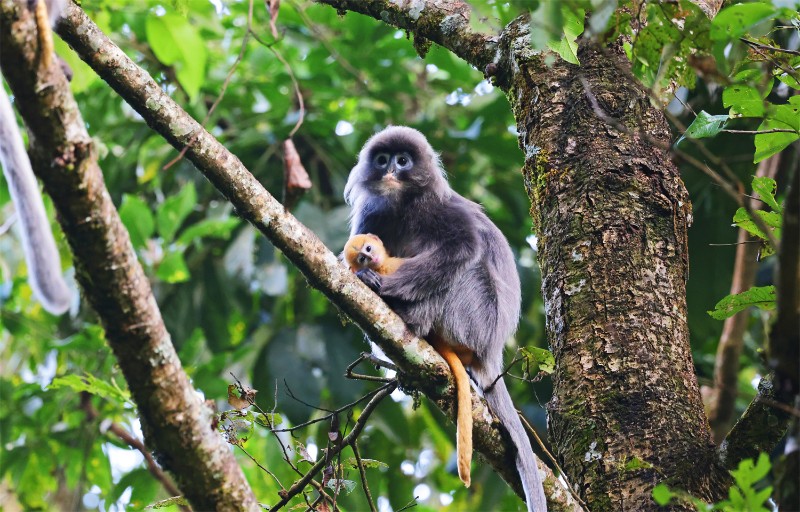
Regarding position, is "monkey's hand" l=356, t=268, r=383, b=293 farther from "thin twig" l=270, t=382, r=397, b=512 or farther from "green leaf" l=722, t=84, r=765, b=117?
"green leaf" l=722, t=84, r=765, b=117

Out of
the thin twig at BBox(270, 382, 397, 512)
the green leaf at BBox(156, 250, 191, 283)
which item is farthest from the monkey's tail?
the green leaf at BBox(156, 250, 191, 283)

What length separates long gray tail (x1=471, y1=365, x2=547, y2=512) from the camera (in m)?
2.13

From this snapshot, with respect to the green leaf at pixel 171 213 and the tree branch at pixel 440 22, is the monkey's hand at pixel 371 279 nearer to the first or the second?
the tree branch at pixel 440 22

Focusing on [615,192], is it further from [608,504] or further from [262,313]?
[262,313]

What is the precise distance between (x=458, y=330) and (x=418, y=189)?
2.57 feet

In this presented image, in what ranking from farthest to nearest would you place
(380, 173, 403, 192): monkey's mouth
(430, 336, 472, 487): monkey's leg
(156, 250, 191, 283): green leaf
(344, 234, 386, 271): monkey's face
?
(156, 250, 191, 283): green leaf → (380, 173, 403, 192): monkey's mouth → (344, 234, 386, 271): monkey's face → (430, 336, 472, 487): monkey's leg

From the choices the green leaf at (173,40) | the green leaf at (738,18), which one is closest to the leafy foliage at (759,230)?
the green leaf at (738,18)

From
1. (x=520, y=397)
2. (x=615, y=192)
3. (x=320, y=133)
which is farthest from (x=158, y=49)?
(x=520, y=397)

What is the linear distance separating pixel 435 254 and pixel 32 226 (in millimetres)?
2026

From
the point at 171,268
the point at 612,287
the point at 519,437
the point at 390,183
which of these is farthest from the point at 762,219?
the point at 171,268

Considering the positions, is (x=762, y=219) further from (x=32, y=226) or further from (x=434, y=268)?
(x=32, y=226)

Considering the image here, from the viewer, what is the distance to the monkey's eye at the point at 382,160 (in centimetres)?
386

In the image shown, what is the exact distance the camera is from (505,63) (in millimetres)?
2738

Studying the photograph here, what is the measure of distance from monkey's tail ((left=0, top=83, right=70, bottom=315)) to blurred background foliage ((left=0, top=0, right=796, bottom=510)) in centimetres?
233
